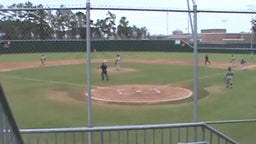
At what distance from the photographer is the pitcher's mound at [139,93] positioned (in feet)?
63.0

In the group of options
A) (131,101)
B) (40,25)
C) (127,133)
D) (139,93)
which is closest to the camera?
(127,133)

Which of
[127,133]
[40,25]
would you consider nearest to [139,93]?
[40,25]

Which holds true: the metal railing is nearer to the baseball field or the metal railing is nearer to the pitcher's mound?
the baseball field

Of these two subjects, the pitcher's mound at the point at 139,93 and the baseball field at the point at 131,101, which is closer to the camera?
the baseball field at the point at 131,101

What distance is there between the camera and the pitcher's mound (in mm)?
19188

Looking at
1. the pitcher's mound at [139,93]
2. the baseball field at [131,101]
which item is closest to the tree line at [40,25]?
the baseball field at [131,101]

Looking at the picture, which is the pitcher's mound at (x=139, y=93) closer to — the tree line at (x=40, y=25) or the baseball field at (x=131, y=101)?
the baseball field at (x=131, y=101)

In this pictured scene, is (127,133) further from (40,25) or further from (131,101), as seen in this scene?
(131,101)

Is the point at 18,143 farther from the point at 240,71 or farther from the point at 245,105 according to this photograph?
the point at 240,71

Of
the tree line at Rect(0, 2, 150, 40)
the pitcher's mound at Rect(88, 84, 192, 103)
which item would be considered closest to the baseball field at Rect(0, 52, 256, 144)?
the pitcher's mound at Rect(88, 84, 192, 103)

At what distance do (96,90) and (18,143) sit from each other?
1969 centimetres

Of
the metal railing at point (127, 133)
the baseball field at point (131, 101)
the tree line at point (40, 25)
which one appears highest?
the tree line at point (40, 25)

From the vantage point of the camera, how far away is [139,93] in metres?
21.2

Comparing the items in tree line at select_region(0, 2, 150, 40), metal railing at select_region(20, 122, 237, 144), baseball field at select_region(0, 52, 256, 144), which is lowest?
baseball field at select_region(0, 52, 256, 144)
